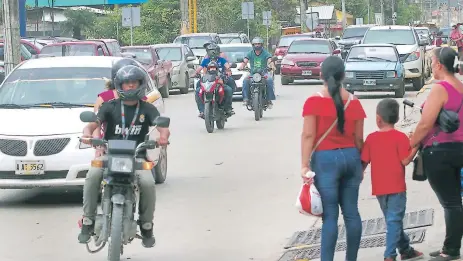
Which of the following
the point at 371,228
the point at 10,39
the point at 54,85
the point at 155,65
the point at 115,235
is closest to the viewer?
the point at 115,235

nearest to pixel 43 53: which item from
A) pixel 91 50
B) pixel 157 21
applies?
pixel 91 50

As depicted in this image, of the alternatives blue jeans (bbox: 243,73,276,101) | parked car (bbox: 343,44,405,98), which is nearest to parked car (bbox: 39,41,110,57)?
blue jeans (bbox: 243,73,276,101)

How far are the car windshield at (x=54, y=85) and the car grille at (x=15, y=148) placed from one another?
1154 mm

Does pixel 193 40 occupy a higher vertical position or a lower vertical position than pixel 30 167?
higher

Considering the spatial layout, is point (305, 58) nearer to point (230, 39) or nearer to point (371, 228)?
point (230, 39)

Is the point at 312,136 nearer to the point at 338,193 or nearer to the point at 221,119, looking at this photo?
the point at 338,193

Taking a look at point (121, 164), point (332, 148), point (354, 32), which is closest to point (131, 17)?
point (354, 32)

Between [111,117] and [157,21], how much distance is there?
5260 centimetres

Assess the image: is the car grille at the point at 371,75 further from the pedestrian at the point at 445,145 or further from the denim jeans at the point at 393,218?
the denim jeans at the point at 393,218

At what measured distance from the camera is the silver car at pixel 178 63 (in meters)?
33.9

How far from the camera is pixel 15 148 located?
38.4 ft

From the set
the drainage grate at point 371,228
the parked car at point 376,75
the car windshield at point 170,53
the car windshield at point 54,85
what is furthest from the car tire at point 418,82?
the drainage grate at point 371,228

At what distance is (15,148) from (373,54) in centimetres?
1944

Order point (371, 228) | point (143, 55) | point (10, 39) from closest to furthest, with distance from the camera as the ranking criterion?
point (371, 228), point (10, 39), point (143, 55)
